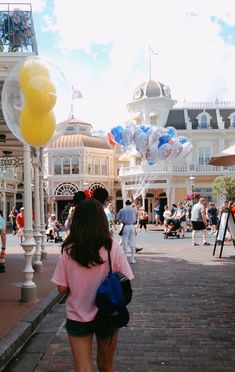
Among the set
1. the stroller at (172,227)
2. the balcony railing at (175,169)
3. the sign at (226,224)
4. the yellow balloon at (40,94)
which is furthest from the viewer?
the balcony railing at (175,169)

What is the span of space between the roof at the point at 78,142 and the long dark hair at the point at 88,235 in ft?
158

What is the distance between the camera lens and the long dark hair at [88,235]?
10.7 feet

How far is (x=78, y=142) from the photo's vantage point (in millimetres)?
51656

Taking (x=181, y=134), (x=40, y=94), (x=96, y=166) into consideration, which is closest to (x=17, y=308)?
(x=40, y=94)

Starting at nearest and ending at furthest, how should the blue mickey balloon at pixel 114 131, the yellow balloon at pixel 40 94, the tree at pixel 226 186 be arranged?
1. the yellow balloon at pixel 40 94
2. the blue mickey balloon at pixel 114 131
3. the tree at pixel 226 186

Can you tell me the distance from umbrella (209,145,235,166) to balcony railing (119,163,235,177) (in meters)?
32.8

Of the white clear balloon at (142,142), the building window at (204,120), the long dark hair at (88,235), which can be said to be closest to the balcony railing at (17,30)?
the long dark hair at (88,235)

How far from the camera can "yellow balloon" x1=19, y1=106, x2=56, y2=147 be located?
720 cm

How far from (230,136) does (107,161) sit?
13056 mm

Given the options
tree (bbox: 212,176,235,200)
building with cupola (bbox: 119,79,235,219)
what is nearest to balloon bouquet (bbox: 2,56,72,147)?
tree (bbox: 212,176,235,200)

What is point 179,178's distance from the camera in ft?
152

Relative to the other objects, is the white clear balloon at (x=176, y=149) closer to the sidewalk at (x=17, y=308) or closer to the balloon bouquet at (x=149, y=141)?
the balloon bouquet at (x=149, y=141)

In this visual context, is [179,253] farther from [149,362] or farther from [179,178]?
[179,178]

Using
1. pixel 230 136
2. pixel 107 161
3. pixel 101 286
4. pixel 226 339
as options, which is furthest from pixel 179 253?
pixel 107 161
